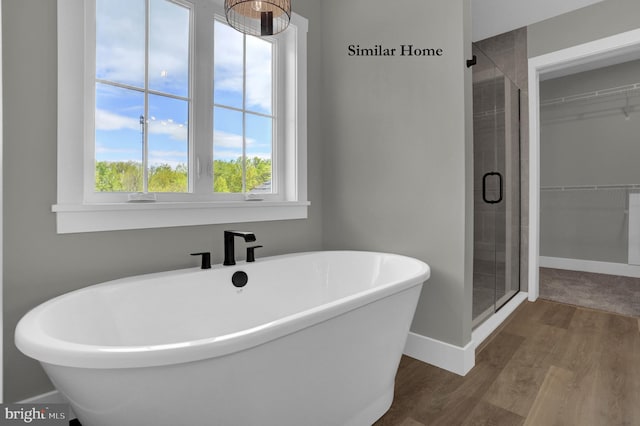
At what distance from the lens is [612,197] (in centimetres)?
414

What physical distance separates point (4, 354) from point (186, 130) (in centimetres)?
127

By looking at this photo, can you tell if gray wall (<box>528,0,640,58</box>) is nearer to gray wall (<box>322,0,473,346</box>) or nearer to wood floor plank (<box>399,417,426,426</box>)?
gray wall (<box>322,0,473,346</box>)

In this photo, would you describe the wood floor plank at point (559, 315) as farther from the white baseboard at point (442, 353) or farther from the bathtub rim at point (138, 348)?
the bathtub rim at point (138, 348)

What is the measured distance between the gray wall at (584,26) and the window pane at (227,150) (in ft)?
9.34

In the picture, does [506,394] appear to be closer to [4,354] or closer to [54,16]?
[4,354]

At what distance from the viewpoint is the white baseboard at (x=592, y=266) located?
3.99 meters

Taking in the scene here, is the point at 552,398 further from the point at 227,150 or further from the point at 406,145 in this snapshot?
the point at 227,150

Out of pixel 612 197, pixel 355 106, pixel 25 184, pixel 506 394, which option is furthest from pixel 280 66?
pixel 612 197

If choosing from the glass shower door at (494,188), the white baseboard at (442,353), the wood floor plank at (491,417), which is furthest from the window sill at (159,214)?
the wood floor plank at (491,417)

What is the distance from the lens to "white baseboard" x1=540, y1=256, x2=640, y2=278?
13.1 ft

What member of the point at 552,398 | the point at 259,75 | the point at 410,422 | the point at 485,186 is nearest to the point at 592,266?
the point at 485,186

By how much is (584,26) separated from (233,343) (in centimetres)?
376

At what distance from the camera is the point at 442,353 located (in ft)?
6.34

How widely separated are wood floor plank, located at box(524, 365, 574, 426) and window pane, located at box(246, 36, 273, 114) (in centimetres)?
223
